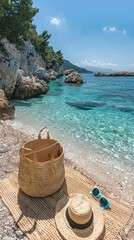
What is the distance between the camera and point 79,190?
12.3 feet

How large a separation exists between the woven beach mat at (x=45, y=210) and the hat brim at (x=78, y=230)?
10 cm

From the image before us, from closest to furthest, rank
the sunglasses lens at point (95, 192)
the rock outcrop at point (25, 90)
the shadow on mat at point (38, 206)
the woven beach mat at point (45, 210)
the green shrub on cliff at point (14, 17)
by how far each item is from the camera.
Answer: the woven beach mat at point (45, 210) → the shadow on mat at point (38, 206) → the sunglasses lens at point (95, 192) → the rock outcrop at point (25, 90) → the green shrub on cliff at point (14, 17)

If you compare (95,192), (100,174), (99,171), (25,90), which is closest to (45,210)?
(95,192)

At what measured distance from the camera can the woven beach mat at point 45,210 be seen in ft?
9.33

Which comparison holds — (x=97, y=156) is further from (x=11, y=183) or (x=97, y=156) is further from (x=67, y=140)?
(x=11, y=183)

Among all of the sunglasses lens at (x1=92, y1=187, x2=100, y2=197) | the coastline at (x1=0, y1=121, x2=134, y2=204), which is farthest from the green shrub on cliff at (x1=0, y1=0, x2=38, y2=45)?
the sunglasses lens at (x1=92, y1=187, x2=100, y2=197)

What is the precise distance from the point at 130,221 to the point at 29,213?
5.96ft

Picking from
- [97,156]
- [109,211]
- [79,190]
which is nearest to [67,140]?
[97,156]

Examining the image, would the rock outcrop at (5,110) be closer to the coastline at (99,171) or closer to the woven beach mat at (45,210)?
the coastline at (99,171)

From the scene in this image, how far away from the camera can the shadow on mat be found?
3074 mm

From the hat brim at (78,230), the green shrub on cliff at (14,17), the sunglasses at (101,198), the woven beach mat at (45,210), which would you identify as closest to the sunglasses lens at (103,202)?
the sunglasses at (101,198)

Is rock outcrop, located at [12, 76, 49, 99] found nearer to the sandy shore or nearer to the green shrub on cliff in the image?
the green shrub on cliff

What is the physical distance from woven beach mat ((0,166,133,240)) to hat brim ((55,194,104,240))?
10 cm

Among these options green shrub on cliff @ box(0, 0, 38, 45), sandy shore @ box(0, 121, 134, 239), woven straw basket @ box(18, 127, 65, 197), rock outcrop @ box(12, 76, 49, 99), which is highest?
green shrub on cliff @ box(0, 0, 38, 45)
